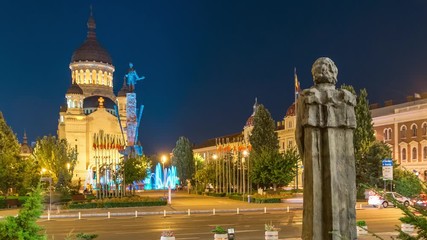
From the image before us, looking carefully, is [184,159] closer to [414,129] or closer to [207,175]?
[207,175]

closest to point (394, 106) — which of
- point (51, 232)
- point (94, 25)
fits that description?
point (51, 232)

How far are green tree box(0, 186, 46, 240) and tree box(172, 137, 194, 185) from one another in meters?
85.3

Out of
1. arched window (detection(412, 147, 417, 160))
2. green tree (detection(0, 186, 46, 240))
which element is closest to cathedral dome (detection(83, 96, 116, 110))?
arched window (detection(412, 147, 417, 160))

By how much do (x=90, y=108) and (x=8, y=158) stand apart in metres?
64.7

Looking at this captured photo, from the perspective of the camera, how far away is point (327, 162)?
743cm

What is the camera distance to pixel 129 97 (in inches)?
3556

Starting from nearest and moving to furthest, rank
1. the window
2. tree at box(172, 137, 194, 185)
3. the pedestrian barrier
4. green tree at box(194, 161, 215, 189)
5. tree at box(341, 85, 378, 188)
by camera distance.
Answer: the pedestrian barrier
tree at box(341, 85, 378, 188)
green tree at box(194, 161, 215, 189)
the window
tree at box(172, 137, 194, 185)

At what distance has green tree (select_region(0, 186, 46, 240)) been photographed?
7.70 meters

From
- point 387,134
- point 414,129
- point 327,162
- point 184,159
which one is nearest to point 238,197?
point 414,129

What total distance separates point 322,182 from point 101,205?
1498 inches

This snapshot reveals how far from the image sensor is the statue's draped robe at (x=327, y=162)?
7348 millimetres

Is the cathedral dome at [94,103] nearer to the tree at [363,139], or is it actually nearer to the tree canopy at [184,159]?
the tree canopy at [184,159]

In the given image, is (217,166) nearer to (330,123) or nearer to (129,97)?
(129,97)

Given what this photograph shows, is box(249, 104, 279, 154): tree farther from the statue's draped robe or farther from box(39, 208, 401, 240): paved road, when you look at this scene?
the statue's draped robe
